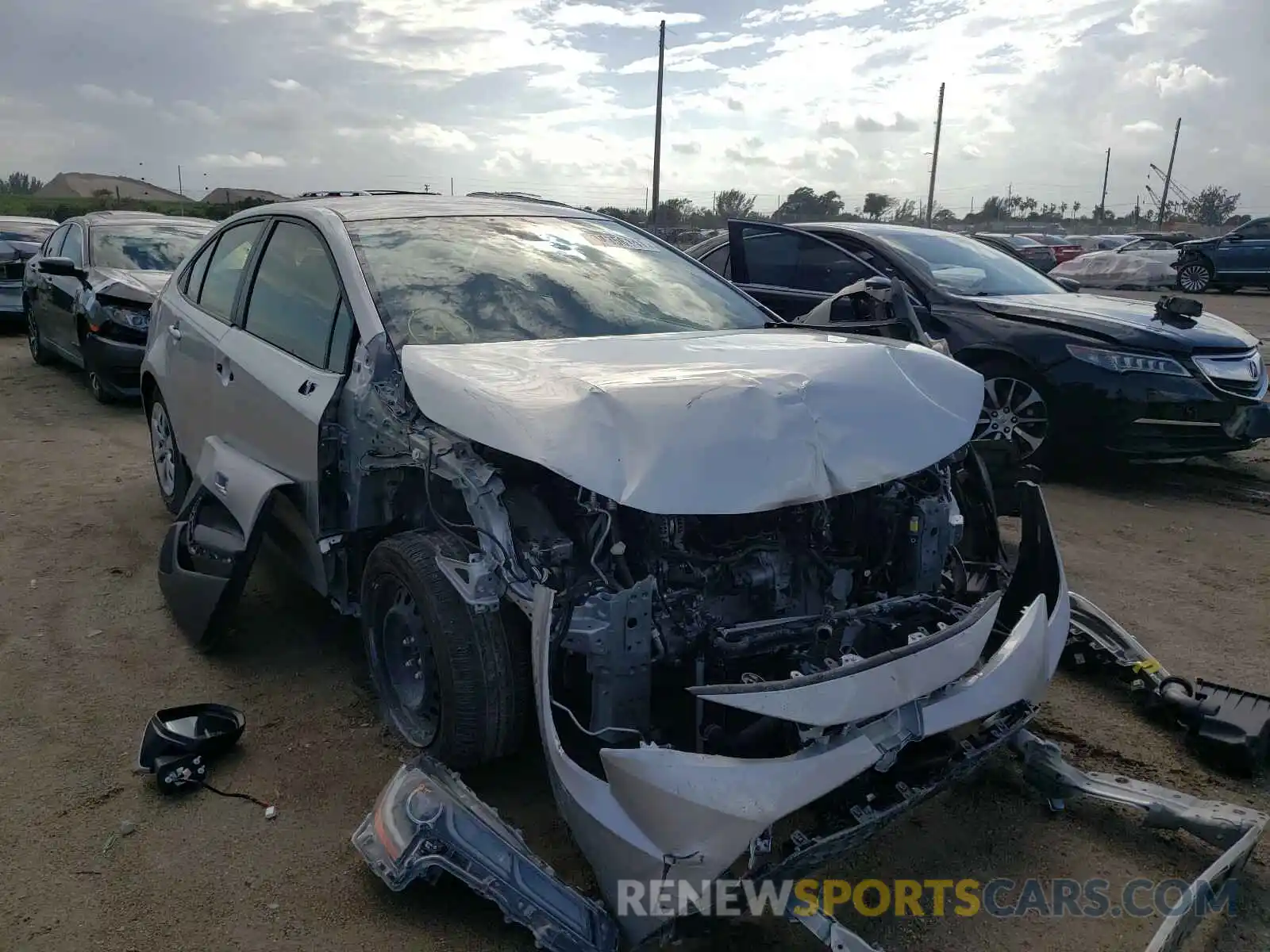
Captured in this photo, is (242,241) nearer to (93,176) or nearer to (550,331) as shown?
(550,331)

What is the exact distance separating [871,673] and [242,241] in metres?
3.57

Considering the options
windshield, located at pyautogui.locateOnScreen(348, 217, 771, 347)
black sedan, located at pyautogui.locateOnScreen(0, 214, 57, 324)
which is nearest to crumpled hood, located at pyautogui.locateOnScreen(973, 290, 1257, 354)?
windshield, located at pyautogui.locateOnScreen(348, 217, 771, 347)

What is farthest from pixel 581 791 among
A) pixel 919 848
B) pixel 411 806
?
pixel 919 848

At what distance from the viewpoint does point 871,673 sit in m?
2.17

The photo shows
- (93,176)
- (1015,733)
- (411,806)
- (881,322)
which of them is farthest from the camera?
(93,176)

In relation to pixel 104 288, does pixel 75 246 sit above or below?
above

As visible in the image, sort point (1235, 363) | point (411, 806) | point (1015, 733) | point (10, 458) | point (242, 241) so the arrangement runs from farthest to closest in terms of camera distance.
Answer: point (10, 458) → point (1235, 363) → point (242, 241) → point (1015, 733) → point (411, 806)

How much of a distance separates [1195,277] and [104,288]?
21.2m

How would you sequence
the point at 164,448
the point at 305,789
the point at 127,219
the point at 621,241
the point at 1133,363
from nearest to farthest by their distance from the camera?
the point at 305,789 < the point at 621,241 < the point at 164,448 < the point at 1133,363 < the point at 127,219

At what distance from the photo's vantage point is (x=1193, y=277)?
20.5 metres

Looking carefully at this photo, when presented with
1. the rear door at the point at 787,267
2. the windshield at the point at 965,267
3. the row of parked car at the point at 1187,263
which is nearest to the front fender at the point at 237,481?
the rear door at the point at 787,267

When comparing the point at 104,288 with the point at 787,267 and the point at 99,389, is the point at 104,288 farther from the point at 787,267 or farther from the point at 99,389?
the point at 787,267

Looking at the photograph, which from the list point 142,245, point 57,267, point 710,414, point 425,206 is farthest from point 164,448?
point 142,245

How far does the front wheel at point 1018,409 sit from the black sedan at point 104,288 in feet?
19.9
